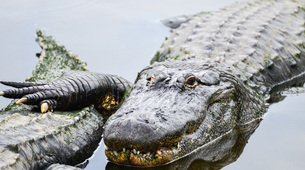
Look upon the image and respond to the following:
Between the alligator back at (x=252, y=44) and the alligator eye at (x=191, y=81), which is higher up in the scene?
the alligator eye at (x=191, y=81)

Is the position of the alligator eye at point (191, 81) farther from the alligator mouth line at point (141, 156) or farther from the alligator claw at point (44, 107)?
the alligator claw at point (44, 107)

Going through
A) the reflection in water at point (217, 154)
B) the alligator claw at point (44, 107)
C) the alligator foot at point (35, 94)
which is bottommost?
the reflection in water at point (217, 154)

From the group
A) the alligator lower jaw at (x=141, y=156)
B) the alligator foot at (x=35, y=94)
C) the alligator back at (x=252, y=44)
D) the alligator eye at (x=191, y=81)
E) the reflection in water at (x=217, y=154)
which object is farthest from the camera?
the alligator back at (x=252, y=44)

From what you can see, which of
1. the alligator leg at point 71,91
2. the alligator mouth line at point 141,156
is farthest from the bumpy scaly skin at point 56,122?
the alligator mouth line at point 141,156

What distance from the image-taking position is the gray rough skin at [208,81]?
254cm

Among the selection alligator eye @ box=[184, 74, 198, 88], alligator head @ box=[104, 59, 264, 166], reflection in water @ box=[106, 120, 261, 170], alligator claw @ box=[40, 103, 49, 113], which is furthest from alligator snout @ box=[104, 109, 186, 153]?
alligator claw @ box=[40, 103, 49, 113]

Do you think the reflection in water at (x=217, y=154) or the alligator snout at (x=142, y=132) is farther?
the reflection in water at (x=217, y=154)

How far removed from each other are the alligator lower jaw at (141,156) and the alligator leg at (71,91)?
1.02 metres

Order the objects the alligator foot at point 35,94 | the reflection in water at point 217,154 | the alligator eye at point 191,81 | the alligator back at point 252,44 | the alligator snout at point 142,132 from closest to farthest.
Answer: the alligator snout at point 142,132 → the reflection in water at point 217,154 → the alligator eye at point 191,81 → the alligator foot at point 35,94 → the alligator back at point 252,44

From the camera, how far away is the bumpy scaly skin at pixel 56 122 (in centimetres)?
244

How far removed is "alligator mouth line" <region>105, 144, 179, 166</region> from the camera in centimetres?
253

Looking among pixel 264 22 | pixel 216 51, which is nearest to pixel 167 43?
pixel 216 51

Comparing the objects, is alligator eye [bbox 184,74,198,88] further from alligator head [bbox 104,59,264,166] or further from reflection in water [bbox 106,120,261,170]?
reflection in water [bbox 106,120,261,170]

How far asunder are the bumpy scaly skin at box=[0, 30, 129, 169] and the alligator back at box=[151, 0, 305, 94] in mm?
1121
